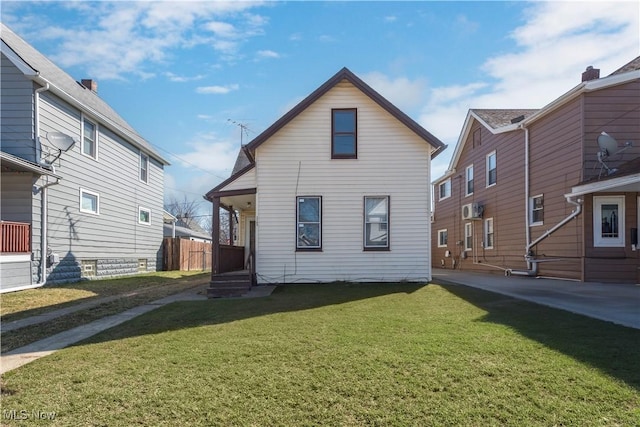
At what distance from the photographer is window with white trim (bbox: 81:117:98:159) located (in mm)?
14125

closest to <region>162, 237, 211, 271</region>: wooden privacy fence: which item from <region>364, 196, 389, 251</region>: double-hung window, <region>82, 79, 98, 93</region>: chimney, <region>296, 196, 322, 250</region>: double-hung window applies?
<region>82, 79, 98, 93</region>: chimney

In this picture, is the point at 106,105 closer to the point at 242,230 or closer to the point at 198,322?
the point at 242,230

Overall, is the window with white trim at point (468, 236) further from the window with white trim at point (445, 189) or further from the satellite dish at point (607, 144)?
the satellite dish at point (607, 144)

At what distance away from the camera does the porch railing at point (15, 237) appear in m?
10.2

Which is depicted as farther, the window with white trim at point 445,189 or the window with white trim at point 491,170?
the window with white trim at point 445,189

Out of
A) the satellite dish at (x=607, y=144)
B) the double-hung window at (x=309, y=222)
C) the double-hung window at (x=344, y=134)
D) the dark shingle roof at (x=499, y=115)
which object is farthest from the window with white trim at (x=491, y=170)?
the double-hung window at (x=309, y=222)

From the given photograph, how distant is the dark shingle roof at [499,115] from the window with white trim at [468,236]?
5338 mm

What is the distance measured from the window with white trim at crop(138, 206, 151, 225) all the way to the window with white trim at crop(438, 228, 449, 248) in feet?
53.6

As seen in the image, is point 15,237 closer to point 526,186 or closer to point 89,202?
point 89,202

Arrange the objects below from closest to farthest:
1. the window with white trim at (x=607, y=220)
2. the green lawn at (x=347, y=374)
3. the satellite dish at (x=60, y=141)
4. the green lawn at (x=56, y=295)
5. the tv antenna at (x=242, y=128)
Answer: the green lawn at (x=347, y=374), the green lawn at (x=56, y=295), the satellite dish at (x=60, y=141), the window with white trim at (x=607, y=220), the tv antenna at (x=242, y=128)

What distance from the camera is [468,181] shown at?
2120 centimetres

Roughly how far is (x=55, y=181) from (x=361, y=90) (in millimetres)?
9350

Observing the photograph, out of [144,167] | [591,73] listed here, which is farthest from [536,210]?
[144,167]

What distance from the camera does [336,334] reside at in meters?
5.58
